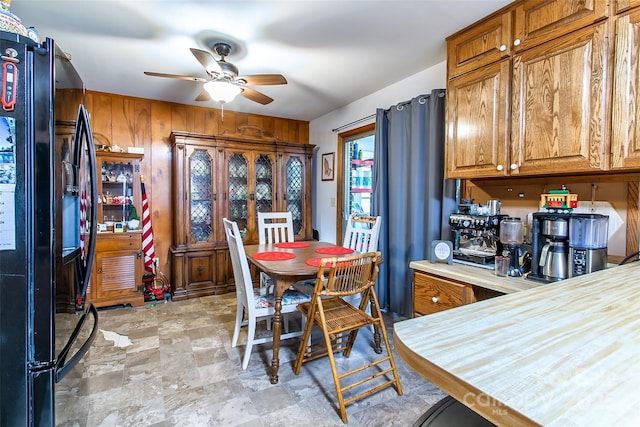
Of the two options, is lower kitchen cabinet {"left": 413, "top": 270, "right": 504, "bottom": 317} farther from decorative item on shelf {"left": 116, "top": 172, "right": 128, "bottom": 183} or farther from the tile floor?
decorative item on shelf {"left": 116, "top": 172, "right": 128, "bottom": 183}

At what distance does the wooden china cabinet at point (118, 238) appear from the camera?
3.15 metres

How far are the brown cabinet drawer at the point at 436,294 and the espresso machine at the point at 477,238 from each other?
0.81 feet

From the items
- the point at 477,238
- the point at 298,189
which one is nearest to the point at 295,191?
the point at 298,189

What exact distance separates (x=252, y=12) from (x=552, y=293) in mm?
2123

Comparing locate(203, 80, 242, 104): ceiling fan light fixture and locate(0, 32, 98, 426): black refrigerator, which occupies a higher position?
locate(203, 80, 242, 104): ceiling fan light fixture

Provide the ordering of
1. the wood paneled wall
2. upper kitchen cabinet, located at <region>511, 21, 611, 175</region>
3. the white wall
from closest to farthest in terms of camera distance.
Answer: upper kitchen cabinet, located at <region>511, 21, 611, 175</region>, the white wall, the wood paneled wall

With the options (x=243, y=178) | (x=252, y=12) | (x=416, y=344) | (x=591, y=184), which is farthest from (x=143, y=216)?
(x=591, y=184)

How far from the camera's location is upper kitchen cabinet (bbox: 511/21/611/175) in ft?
4.74

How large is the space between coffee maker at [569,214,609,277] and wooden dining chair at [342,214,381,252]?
1.36 metres

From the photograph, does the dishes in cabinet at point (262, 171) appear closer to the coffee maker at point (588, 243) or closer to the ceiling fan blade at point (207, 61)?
the ceiling fan blade at point (207, 61)

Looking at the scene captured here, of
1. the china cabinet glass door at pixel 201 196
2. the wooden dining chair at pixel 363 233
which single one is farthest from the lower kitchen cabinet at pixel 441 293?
the china cabinet glass door at pixel 201 196

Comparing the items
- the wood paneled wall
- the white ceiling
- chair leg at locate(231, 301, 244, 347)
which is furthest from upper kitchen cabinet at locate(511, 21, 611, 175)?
the wood paneled wall

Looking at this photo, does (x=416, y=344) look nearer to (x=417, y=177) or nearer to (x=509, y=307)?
(x=509, y=307)

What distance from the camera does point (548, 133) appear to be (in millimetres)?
1624
